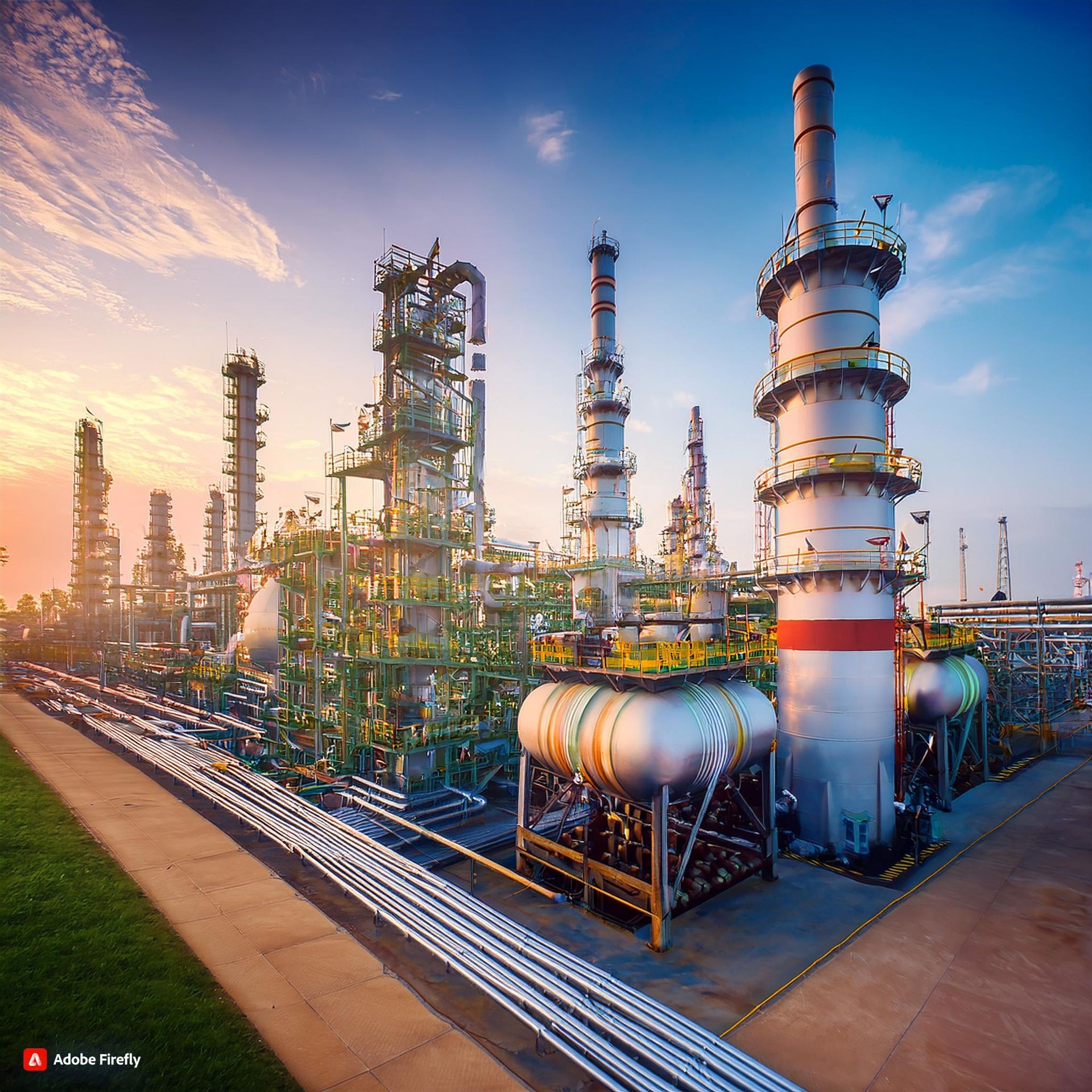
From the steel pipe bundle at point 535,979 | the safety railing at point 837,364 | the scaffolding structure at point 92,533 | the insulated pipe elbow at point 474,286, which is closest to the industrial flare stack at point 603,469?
the insulated pipe elbow at point 474,286

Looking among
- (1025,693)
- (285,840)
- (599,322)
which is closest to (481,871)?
(285,840)

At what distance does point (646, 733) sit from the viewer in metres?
12.4

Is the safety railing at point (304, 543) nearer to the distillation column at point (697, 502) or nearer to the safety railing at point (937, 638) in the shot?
the safety railing at point (937, 638)

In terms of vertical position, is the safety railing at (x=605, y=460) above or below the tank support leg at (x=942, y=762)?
above

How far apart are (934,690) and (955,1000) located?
13.8m

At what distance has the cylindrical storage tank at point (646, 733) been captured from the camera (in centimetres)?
1241

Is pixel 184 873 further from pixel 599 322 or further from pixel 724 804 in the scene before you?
pixel 599 322

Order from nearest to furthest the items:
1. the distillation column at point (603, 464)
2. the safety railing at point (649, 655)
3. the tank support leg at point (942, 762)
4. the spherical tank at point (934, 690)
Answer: the safety railing at point (649, 655) → the tank support leg at point (942, 762) → the spherical tank at point (934, 690) → the distillation column at point (603, 464)

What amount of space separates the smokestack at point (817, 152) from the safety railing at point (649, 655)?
15.1m

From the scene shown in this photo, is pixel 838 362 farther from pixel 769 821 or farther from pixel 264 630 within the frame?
pixel 264 630

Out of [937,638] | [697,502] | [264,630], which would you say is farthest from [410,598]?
[697,502]

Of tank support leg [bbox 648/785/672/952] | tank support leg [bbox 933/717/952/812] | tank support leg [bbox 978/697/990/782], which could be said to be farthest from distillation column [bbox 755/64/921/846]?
tank support leg [bbox 978/697/990/782]

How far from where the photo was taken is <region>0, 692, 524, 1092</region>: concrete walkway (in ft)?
27.0

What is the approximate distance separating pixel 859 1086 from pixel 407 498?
23015 mm
